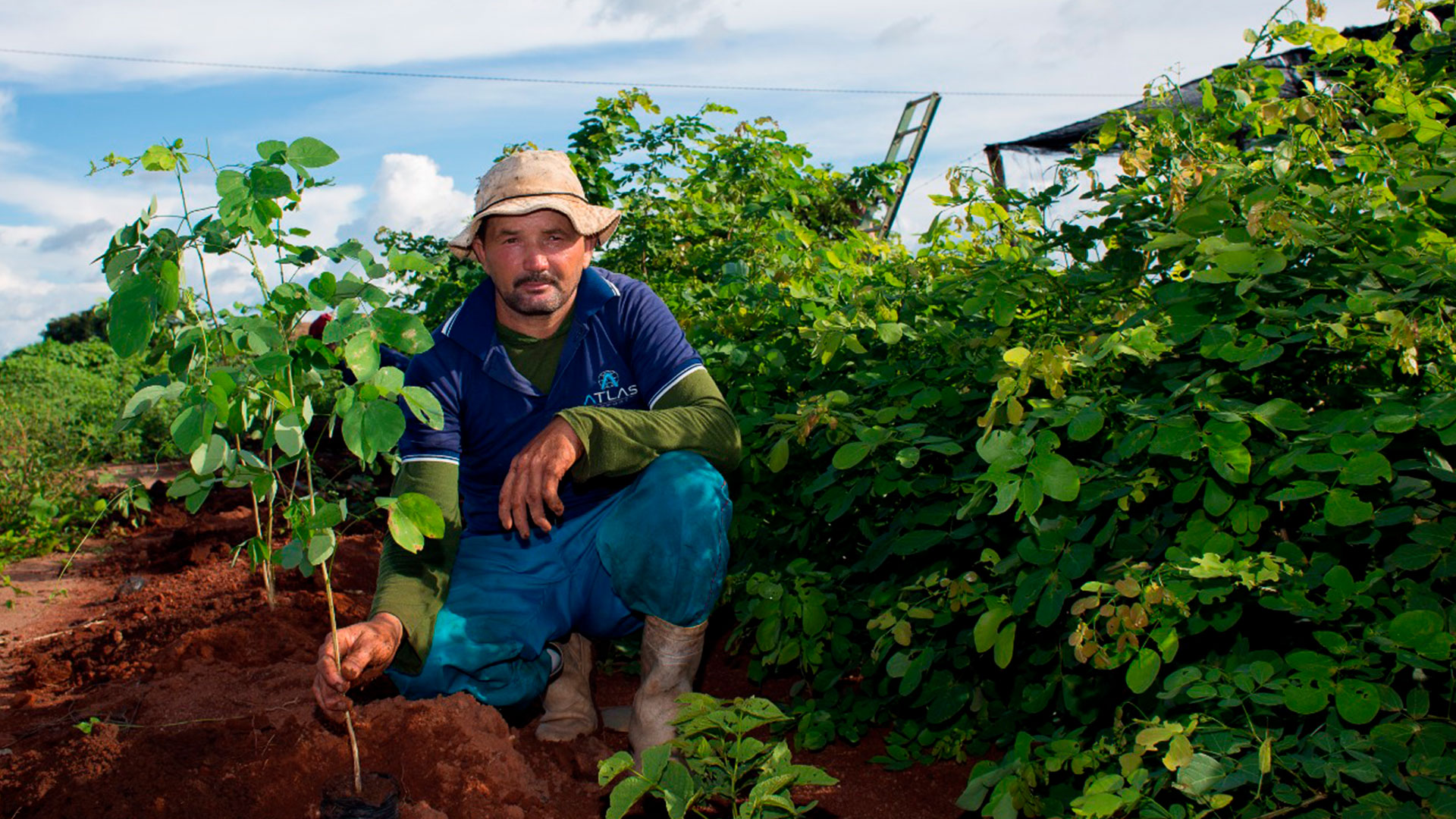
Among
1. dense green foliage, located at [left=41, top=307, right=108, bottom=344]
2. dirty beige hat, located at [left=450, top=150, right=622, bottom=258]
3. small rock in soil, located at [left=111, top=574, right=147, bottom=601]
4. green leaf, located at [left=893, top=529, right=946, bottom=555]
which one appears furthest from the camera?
dense green foliage, located at [left=41, top=307, right=108, bottom=344]

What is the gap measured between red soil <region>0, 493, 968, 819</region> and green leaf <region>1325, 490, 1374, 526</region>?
3.75 ft

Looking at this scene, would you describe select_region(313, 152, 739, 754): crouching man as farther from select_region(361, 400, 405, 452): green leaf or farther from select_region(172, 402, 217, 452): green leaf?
select_region(172, 402, 217, 452): green leaf

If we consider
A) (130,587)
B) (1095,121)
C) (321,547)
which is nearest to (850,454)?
(321,547)

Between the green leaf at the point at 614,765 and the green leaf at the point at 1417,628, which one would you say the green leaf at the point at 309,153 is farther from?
the green leaf at the point at 1417,628

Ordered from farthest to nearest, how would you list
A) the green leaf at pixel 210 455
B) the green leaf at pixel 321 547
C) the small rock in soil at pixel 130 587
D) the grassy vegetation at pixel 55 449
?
the grassy vegetation at pixel 55 449 → the small rock in soil at pixel 130 587 → the green leaf at pixel 321 547 → the green leaf at pixel 210 455

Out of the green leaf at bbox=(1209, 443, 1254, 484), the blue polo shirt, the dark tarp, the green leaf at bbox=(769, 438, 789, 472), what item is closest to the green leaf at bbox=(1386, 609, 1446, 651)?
the green leaf at bbox=(1209, 443, 1254, 484)

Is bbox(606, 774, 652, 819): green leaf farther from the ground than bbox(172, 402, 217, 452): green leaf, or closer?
closer

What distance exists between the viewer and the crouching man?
2.53 meters

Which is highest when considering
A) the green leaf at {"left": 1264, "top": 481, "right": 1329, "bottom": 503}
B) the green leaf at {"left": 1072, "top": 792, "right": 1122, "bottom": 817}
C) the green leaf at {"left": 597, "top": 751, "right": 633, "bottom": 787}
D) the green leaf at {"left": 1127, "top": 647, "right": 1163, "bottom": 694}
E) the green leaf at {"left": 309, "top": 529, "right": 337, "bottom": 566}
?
the green leaf at {"left": 1264, "top": 481, "right": 1329, "bottom": 503}

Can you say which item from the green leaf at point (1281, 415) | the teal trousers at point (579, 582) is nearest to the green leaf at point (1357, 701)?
the green leaf at point (1281, 415)

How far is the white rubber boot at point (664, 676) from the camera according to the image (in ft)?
8.33

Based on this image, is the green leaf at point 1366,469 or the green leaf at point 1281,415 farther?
the green leaf at point 1281,415

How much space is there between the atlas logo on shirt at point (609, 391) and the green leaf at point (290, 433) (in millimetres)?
1019

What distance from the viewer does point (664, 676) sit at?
8.39 ft
